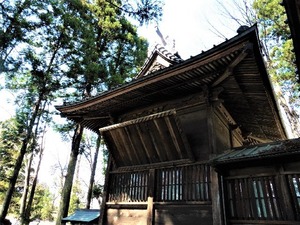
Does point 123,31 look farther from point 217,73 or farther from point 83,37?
point 217,73

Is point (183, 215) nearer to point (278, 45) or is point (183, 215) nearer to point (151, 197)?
point (151, 197)

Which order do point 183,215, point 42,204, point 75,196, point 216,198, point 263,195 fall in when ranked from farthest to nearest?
point 42,204 → point 75,196 → point 183,215 → point 216,198 → point 263,195

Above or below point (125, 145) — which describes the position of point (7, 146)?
above

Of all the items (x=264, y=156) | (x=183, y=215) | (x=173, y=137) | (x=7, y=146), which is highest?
(x=7, y=146)

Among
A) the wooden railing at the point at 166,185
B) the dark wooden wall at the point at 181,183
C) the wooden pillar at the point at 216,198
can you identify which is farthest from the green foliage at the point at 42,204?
the wooden pillar at the point at 216,198

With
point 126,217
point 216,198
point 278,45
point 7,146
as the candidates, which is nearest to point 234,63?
point 216,198

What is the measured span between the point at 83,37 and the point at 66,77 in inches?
116

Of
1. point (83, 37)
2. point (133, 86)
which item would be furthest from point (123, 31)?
point (133, 86)

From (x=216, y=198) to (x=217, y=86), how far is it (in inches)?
127

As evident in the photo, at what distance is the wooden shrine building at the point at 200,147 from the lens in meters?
5.24

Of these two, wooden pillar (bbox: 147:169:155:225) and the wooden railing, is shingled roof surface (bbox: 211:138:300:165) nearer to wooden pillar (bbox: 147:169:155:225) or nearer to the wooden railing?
the wooden railing

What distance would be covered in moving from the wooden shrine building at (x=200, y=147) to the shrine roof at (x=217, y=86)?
29mm

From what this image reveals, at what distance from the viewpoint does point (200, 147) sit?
22.5 ft

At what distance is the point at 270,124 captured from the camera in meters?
8.88
